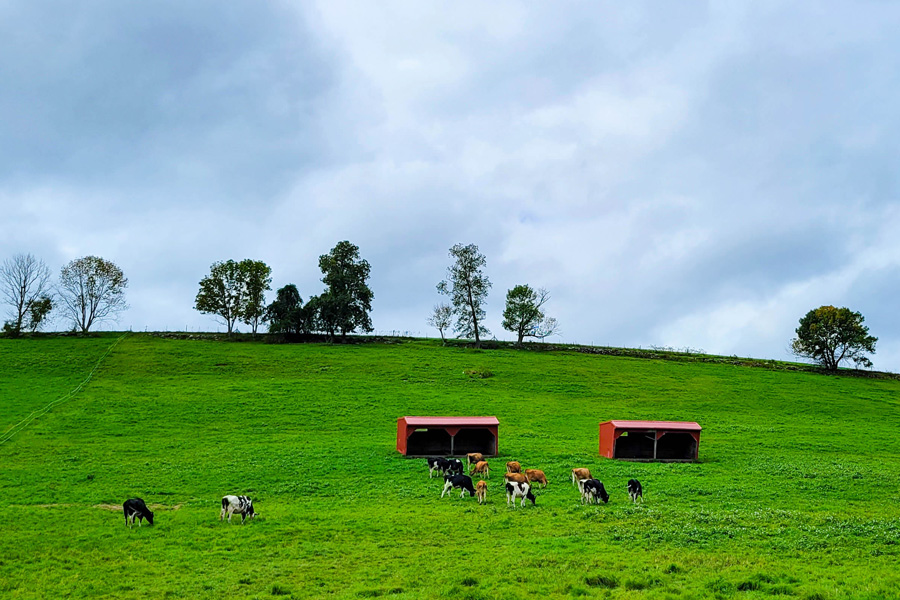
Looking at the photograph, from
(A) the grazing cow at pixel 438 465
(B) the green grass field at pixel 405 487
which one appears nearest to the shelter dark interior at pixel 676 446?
(B) the green grass field at pixel 405 487

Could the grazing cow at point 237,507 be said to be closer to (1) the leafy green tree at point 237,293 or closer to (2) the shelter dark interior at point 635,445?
(2) the shelter dark interior at point 635,445

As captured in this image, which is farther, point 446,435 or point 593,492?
point 446,435

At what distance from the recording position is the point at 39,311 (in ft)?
303

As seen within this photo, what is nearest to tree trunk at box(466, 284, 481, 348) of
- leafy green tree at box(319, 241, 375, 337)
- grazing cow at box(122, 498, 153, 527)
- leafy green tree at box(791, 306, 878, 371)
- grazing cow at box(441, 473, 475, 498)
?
leafy green tree at box(319, 241, 375, 337)

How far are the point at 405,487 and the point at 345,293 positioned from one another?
202 ft

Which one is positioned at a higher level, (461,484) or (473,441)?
(473,441)

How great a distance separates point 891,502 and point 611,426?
14.9m

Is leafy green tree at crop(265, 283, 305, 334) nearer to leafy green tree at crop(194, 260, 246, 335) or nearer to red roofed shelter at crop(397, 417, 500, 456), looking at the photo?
leafy green tree at crop(194, 260, 246, 335)

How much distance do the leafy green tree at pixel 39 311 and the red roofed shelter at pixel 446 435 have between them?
239 feet

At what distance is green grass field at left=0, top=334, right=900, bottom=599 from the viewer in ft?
54.9

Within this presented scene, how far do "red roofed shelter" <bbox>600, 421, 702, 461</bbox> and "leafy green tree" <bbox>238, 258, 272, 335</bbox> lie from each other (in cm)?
6417

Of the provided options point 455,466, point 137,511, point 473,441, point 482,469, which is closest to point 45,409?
point 473,441

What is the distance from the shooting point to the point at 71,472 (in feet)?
114

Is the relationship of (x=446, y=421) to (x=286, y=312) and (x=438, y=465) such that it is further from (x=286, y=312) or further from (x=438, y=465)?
(x=286, y=312)
